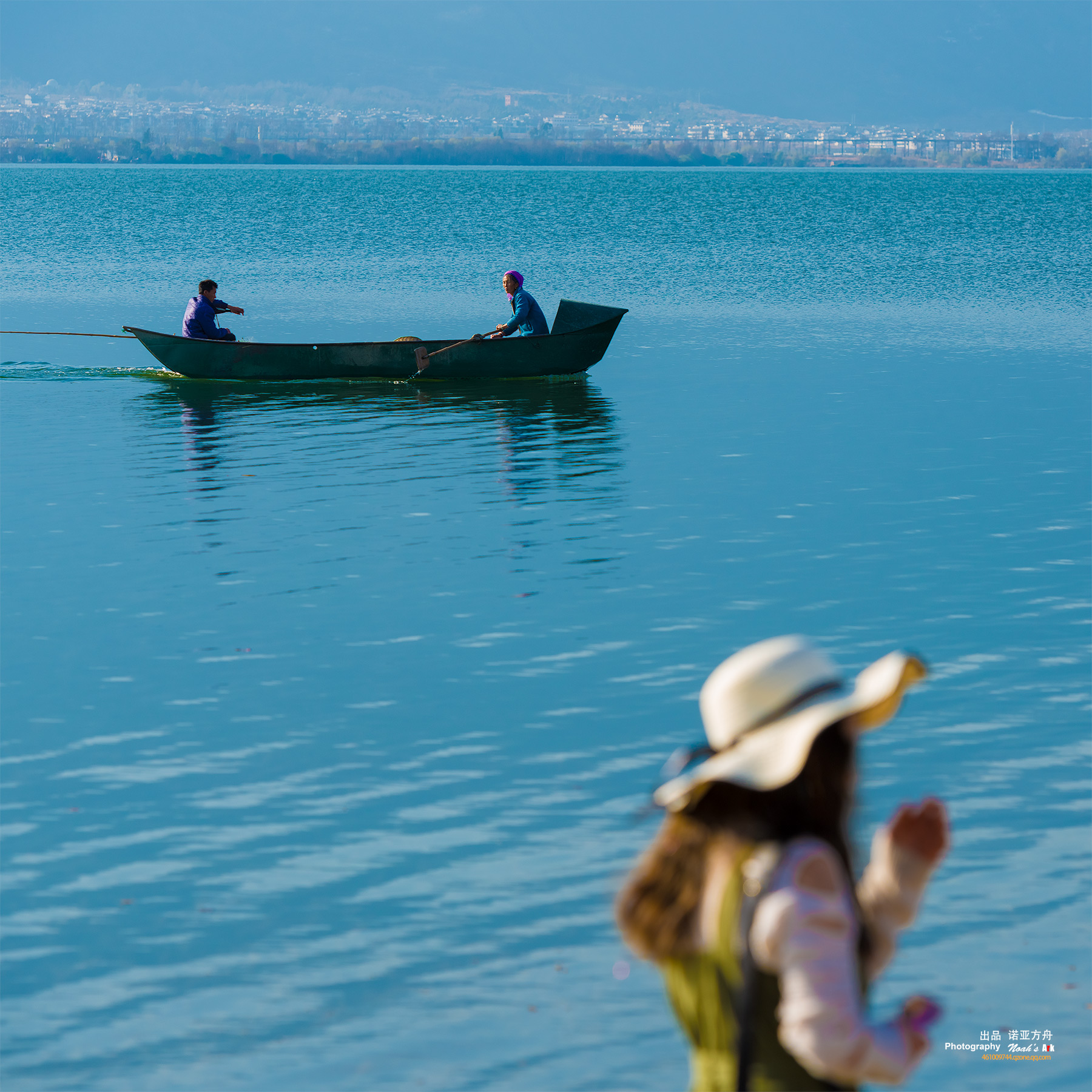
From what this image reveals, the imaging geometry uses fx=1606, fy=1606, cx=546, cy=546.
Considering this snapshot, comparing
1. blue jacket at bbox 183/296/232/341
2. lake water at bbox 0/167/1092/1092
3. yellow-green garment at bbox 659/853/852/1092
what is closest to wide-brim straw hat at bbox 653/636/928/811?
yellow-green garment at bbox 659/853/852/1092

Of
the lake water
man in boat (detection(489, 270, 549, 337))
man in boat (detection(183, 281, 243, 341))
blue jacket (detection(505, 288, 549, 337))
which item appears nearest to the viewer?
the lake water

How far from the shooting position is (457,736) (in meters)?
10.4

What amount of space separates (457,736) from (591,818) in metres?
1.64

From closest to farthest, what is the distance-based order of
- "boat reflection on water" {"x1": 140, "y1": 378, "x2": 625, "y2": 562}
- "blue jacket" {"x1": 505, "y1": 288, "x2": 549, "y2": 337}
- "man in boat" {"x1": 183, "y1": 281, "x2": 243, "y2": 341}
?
"boat reflection on water" {"x1": 140, "y1": 378, "x2": 625, "y2": 562} → "blue jacket" {"x1": 505, "y1": 288, "x2": 549, "y2": 337} → "man in boat" {"x1": 183, "y1": 281, "x2": 243, "y2": 341}

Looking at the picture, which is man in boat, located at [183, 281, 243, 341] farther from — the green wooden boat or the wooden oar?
the wooden oar

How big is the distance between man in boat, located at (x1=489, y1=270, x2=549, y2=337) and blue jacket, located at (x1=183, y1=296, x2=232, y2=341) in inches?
191

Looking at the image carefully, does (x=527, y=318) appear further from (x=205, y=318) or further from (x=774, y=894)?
(x=774, y=894)

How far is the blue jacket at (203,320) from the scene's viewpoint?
28.1m

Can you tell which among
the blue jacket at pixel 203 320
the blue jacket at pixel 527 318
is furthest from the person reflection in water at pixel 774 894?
the blue jacket at pixel 203 320

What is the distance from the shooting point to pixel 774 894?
3016 millimetres

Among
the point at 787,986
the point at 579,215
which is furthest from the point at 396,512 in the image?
the point at 579,215

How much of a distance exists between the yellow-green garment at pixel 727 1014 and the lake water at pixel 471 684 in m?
0.64

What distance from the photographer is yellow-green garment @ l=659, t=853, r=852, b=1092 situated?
10.2 feet

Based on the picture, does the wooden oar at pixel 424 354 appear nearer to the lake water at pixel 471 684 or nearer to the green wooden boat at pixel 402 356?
the green wooden boat at pixel 402 356
